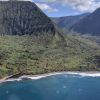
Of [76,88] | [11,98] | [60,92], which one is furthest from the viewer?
[76,88]

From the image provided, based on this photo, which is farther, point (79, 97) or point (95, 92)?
point (95, 92)

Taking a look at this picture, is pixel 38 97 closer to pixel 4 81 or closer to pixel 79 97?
pixel 79 97

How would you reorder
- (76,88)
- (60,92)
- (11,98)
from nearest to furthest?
(11,98), (60,92), (76,88)

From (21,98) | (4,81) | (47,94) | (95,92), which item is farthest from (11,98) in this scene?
(95,92)

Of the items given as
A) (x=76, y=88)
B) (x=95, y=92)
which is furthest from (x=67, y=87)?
(x=95, y=92)

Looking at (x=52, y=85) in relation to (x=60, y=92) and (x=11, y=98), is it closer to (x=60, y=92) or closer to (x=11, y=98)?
(x=60, y=92)

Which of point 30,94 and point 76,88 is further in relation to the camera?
point 76,88

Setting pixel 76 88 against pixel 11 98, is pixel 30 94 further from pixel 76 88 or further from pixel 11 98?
pixel 76 88
